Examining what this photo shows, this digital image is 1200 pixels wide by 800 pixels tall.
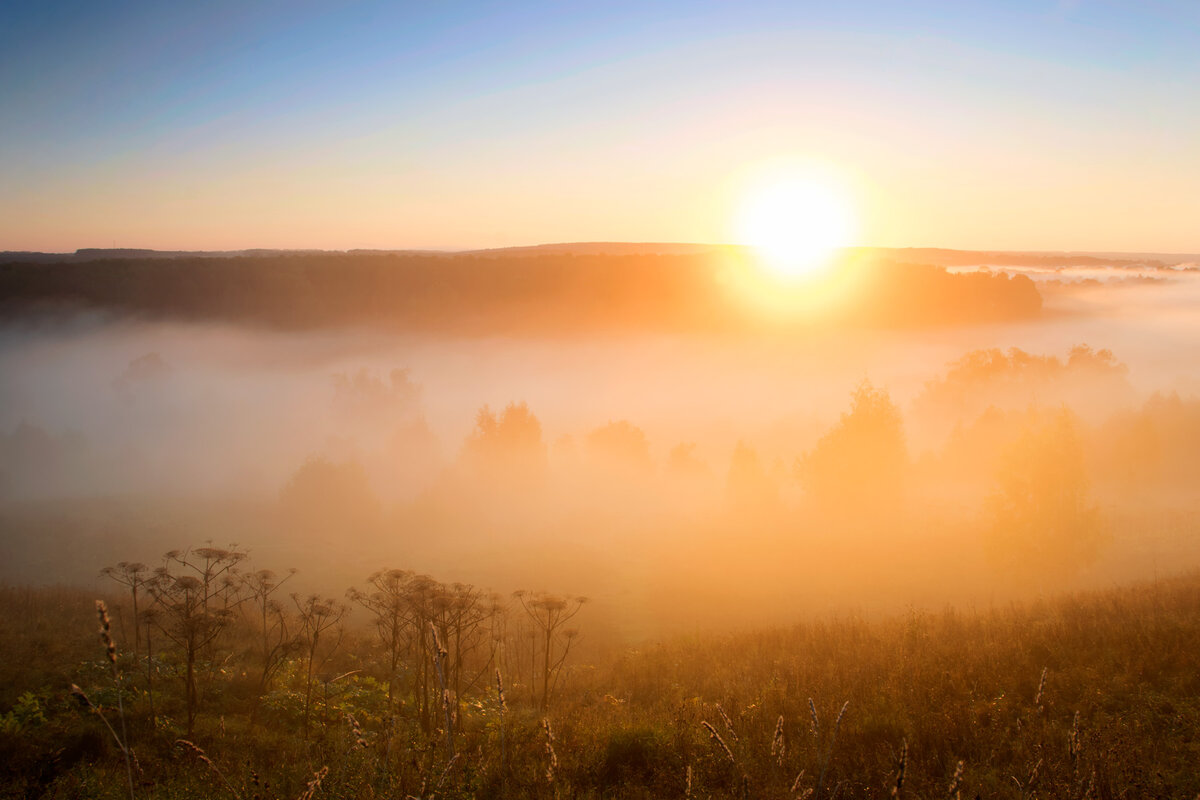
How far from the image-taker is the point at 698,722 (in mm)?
8430

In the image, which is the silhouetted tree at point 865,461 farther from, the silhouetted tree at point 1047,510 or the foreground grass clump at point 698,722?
the foreground grass clump at point 698,722

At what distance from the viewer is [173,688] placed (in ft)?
37.9

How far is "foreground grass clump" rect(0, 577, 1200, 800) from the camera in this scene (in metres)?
6.49

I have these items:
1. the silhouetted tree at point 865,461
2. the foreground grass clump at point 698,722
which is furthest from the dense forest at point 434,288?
the foreground grass clump at point 698,722

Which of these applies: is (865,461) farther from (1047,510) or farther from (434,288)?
(434,288)

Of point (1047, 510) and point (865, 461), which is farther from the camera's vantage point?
point (865, 461)

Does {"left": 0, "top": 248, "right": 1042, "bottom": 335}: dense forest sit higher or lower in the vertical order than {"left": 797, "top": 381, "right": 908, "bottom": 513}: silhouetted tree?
higher

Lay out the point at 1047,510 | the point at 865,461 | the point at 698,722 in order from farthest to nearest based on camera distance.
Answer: the point at 865,461, the point at 1047,510, the point at 698,722

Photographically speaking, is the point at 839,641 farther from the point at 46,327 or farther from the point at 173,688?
the point at 46,327

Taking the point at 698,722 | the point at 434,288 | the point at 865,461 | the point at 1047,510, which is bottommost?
the point at 1047,510

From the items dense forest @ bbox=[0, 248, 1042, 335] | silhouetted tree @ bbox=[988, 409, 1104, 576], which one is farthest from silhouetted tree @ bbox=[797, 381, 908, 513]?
dense forest @ bbox=[0, 248, 1042, 335]

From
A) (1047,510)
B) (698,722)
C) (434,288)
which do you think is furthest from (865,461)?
(434,288)

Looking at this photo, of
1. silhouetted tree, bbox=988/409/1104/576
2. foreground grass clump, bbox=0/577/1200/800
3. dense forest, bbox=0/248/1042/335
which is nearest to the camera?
foreground grass clump, bbox=0/577/1200/800

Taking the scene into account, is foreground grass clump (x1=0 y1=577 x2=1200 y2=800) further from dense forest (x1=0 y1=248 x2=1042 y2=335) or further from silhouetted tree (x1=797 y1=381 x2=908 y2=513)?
dense forest (x1=0 y1=248 x2=1042 y2=335)
